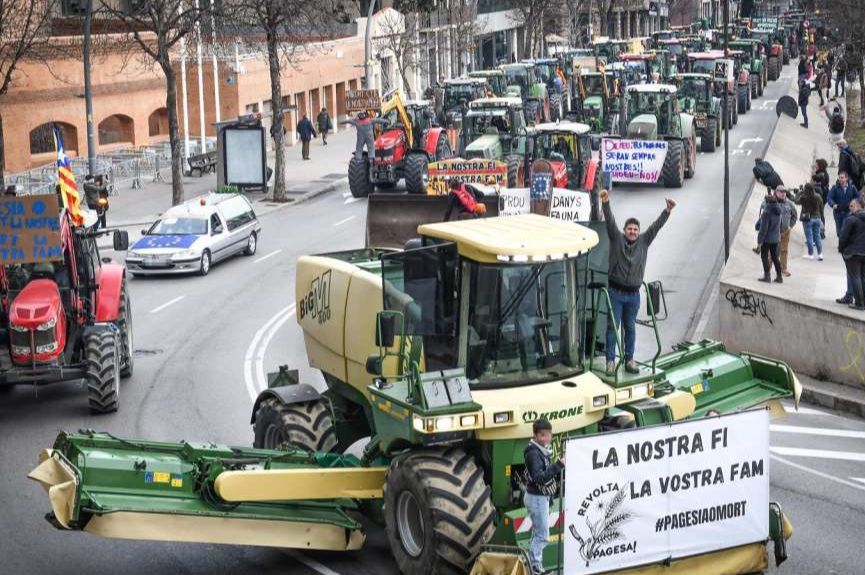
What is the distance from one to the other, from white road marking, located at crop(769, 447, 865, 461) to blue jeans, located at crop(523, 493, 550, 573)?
271 inches

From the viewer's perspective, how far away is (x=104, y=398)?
19516 mm

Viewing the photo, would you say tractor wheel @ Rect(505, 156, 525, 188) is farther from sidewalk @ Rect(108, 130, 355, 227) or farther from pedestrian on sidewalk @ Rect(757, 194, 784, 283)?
pedestrian on sidewalk @ Rect(757, 194, 784, 283)

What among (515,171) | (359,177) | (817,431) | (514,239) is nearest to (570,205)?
(515,171)

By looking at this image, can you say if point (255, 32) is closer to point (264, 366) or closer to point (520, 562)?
point (264, 366)

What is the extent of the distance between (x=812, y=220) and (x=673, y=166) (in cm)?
1415

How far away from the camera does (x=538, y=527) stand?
38.9 ft

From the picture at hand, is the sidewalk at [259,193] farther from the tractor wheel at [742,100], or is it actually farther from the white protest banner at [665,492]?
the white protest banner at [665,492]

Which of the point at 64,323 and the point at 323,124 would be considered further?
the point at 323,124

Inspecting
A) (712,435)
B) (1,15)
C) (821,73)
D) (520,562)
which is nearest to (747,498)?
(712,435)

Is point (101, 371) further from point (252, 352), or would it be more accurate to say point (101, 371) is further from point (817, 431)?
point (817, 431)

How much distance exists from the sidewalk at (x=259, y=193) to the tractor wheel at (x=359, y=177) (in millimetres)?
2237

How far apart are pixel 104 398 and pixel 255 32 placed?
44942 millimetres

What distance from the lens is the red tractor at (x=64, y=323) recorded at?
19312 millimetres

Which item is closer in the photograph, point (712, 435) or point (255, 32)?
point (712, 435)
